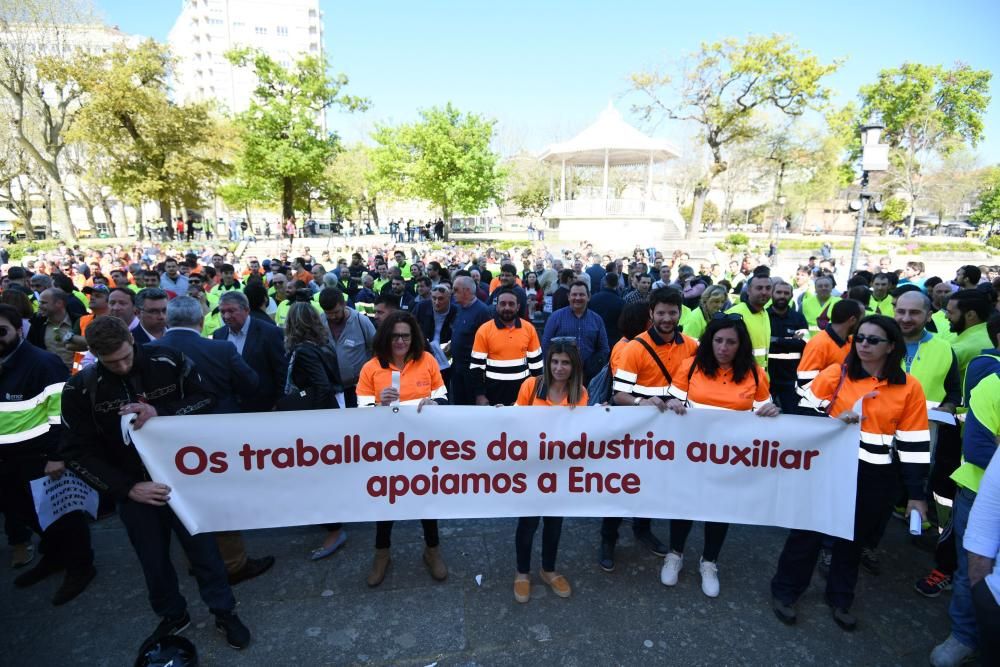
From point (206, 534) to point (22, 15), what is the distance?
36.1 metres

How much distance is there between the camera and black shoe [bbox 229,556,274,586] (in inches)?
135

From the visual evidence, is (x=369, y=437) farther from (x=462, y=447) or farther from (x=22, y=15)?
(x=22, y=15)

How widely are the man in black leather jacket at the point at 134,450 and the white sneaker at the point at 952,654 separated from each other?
3.70 metres

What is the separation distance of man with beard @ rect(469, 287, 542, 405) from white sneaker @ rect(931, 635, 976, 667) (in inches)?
123

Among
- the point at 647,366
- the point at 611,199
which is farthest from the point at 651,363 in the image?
the point at 611,199

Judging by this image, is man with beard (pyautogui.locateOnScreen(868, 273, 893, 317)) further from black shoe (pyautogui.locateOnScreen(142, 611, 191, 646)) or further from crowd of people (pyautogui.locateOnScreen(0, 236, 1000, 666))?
black shoe (pyautogui.locateOnScreen(142, 611, 191, 646))

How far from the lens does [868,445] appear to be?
292 cm

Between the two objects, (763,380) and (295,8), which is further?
(295,8)

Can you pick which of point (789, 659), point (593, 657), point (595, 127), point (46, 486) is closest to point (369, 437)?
point (593, 657)

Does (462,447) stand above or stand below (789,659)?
above

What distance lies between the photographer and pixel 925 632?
9.98 feet

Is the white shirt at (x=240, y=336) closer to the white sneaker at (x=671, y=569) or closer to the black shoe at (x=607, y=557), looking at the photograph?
the black shoe at (x=607, y=557)

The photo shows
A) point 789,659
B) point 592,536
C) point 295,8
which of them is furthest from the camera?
point 295,8

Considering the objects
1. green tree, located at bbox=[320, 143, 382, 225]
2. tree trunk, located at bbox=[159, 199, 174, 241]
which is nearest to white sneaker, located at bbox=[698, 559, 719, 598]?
green tree, located at bbox=[320, 143, 382, 225]
